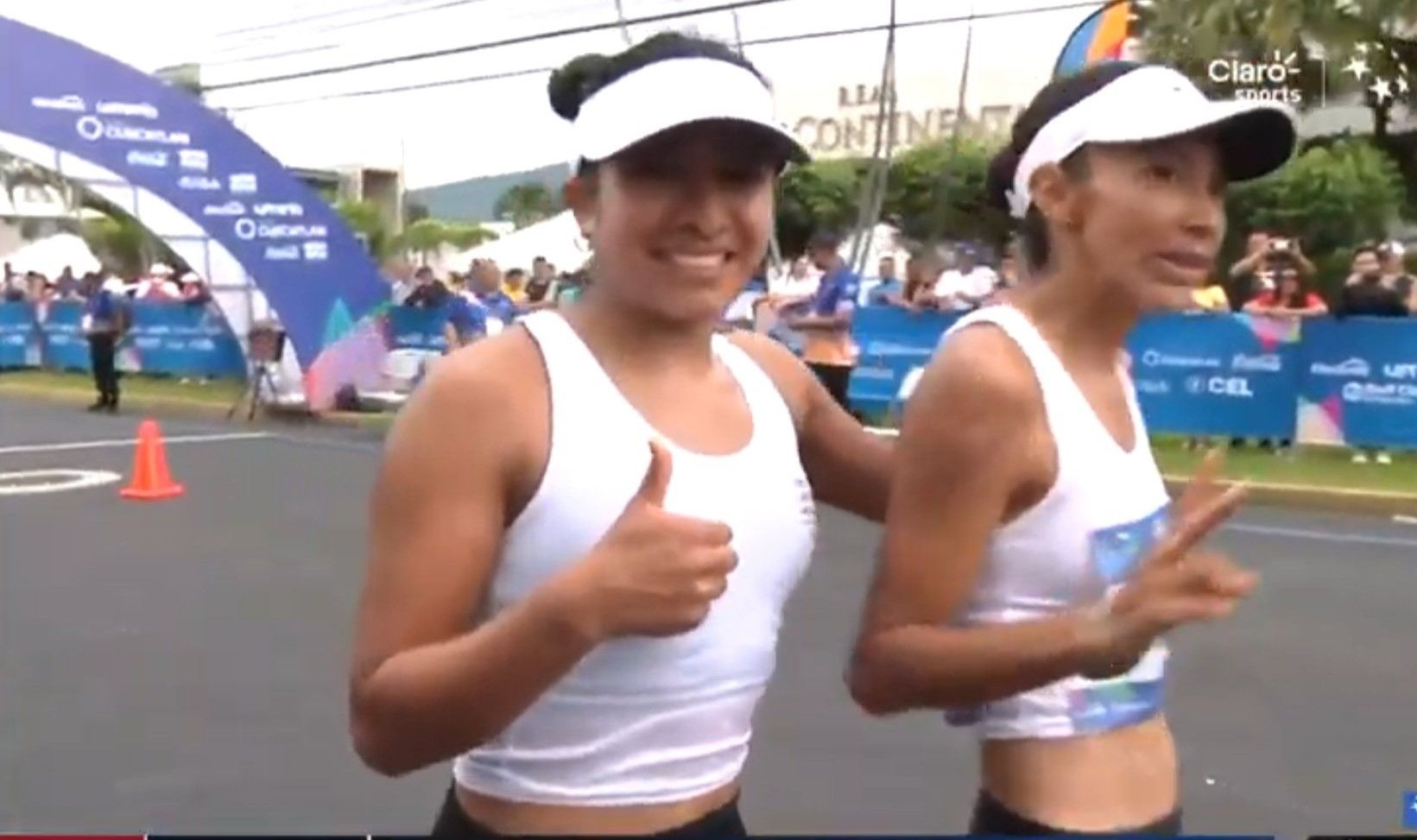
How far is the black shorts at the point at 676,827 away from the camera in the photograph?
180cm

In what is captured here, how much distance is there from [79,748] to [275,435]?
10677 mm

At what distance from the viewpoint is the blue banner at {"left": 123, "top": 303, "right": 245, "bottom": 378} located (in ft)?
68.7

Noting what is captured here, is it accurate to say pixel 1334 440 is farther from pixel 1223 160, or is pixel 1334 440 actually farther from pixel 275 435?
pixel 1223 160

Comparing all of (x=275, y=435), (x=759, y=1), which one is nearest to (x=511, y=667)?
(x=275, y=435)

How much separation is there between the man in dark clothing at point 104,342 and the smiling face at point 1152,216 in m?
17.4

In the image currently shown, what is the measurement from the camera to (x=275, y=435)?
15.7m

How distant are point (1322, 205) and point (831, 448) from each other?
22708 millimetres

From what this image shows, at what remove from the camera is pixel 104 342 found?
18188 mm

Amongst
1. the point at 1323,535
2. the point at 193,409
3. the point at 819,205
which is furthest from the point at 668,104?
the point at 819,205

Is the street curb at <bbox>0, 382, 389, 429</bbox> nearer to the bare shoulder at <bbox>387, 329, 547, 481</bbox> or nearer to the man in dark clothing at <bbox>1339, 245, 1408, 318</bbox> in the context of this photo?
the man in dark clothing at <bbox>1339, 245, 1408, 318</bbox>

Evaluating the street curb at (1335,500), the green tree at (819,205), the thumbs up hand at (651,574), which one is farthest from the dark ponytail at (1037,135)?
the green tree at (819,205)

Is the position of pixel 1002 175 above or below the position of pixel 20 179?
below

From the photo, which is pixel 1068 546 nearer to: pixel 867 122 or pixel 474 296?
pixel 474 296

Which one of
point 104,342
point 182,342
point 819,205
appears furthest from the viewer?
point 819,205
